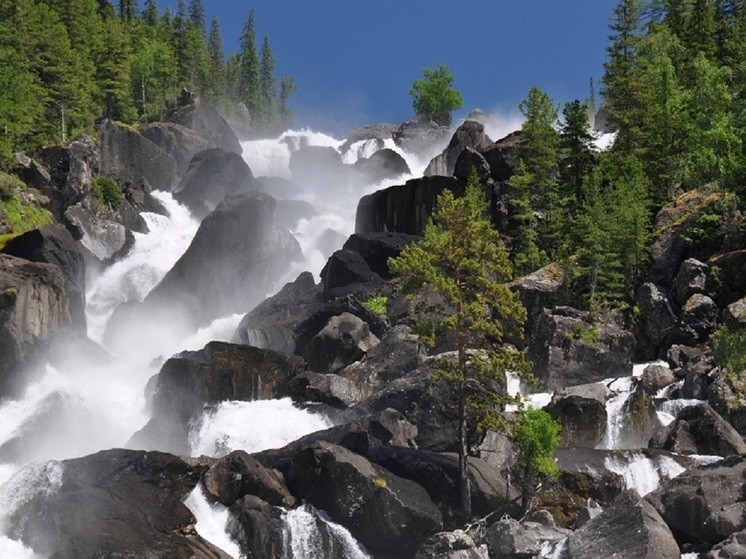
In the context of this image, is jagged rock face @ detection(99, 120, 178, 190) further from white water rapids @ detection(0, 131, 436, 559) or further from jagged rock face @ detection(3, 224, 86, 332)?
jagged rock face @ detection(3, 224, 86, 332)

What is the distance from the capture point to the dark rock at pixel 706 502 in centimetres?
2147

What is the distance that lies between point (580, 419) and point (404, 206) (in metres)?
33.2

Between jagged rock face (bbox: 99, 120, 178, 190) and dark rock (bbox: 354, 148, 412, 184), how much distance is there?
75.0 feet

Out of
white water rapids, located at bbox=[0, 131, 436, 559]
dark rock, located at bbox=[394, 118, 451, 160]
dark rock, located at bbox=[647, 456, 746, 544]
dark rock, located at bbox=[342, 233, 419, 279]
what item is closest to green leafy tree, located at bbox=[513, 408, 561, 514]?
dark rock, located at bbox=[647, 456, 746, 544]

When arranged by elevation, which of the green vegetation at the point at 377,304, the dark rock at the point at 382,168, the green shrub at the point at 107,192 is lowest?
the green vegetation at the point at 377,304

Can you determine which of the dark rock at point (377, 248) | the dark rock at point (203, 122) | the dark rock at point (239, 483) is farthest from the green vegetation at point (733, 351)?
the dark rock at point (203, 122)

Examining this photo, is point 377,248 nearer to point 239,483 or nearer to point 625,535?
point 239,483

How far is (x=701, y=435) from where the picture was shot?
28.5 m

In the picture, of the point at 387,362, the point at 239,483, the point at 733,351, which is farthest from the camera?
the point at 387,362

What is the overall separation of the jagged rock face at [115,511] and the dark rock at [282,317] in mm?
20645

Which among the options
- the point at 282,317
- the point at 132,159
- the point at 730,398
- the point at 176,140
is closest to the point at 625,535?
the point at 730,398

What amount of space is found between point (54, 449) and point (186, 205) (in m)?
40.2

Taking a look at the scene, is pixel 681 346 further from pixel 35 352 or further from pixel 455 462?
pixel 35 352

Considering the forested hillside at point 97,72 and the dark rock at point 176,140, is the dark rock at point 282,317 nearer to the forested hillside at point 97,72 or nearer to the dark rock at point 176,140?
the forested hillside at point 97,72
